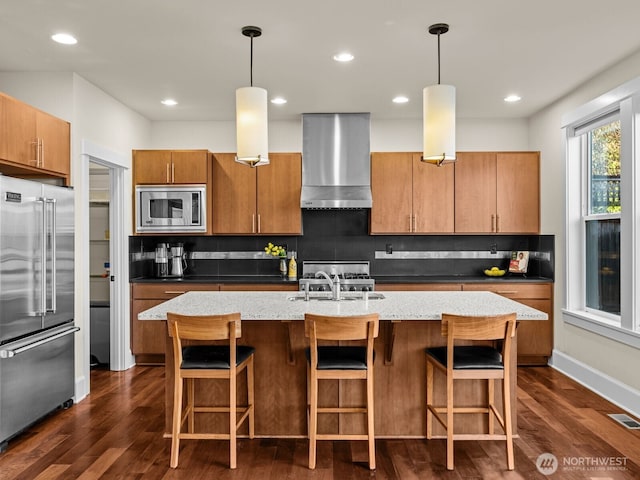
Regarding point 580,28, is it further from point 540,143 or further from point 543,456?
point 543,456

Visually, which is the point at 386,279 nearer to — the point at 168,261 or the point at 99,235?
the point at 168,261

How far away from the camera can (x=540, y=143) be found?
544cm

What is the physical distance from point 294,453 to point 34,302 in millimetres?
2020

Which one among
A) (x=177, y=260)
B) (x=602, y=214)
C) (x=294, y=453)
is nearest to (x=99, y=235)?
(x=177, y=260)

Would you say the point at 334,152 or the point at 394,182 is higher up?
the point at 334,152

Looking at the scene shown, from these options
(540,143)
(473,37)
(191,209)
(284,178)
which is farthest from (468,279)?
(191,209)

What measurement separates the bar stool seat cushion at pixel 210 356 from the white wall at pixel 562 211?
2885 mm

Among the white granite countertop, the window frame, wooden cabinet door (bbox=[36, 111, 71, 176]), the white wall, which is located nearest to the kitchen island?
the white granite countertop

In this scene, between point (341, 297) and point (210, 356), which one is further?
point (341, 297)

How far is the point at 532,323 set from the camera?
16.6 feet

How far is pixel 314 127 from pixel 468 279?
2.29 meters

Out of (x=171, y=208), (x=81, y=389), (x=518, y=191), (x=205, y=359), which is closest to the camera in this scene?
(x=205, y=359)

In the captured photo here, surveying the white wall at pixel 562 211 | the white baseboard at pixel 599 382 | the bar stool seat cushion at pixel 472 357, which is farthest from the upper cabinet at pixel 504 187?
the bar stool seat cushion at pixel 472 357

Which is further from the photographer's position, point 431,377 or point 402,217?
point 402,217
